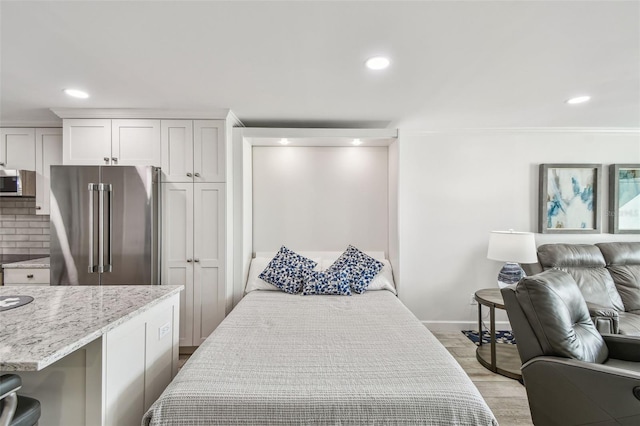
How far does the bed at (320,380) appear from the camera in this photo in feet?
4.00

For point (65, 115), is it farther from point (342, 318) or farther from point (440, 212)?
A: point (440, 212)

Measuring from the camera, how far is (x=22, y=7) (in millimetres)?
1333

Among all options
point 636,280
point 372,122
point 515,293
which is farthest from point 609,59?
point 636,280

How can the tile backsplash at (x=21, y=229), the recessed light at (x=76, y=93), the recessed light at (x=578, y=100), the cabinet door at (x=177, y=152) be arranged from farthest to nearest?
the tile backsplash at (x=21, y=229), the cabinet door at (x=177, y=152), the recessed light at (x=578, y=100), the recessed light at (x=76, y=93)

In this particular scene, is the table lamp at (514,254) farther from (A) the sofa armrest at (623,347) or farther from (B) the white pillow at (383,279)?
(B) the white pillow at (383,279)

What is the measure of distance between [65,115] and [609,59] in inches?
173

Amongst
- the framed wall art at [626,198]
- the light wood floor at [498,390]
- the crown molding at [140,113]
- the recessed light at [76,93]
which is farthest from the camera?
the framed wall art at [626,198]

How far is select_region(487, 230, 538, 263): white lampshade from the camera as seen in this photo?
9.05ft

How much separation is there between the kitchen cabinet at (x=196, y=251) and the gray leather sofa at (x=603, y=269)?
334 cm

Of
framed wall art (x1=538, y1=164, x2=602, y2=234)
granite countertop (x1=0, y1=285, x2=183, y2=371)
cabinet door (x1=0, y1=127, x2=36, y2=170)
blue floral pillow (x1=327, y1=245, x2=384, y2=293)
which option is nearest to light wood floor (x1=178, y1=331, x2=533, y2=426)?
blue floral pillow (x1=327, y1=245, x2=384, y2=293)

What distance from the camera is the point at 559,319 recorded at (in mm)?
1628

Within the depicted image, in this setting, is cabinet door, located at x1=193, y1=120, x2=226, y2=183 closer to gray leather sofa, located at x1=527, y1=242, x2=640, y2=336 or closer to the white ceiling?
the white ceiling

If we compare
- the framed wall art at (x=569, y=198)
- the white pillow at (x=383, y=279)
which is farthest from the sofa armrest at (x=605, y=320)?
the white pillow at (x=383, y=279)

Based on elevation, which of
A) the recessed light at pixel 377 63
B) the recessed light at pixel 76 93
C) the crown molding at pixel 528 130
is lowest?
the recessed light at pixel 377 63
